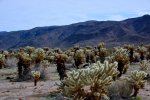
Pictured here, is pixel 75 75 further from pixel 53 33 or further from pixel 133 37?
pixel 53 33

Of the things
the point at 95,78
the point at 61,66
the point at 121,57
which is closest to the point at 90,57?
the point at 61,66

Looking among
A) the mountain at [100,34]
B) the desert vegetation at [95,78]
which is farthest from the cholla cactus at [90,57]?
the mountain at [100,34]

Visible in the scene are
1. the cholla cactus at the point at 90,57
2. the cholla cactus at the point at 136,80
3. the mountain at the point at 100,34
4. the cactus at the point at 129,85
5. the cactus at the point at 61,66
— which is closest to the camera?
the cactus at the point at 129,85

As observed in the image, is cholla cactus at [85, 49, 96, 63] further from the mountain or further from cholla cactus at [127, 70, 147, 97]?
the mountain

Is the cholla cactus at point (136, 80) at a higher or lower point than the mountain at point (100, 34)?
lower

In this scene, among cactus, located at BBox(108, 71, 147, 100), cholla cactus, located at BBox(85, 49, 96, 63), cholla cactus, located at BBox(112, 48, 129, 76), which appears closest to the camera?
cactus, located at BBox(108, 71, 147, 100)

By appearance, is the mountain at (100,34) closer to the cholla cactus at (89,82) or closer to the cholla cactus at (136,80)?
the cholla cactus at (136,80)

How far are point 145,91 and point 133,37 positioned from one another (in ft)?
418

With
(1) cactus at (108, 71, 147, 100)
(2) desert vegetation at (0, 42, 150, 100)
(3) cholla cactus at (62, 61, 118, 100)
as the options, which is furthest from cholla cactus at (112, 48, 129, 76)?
(3) cholla cactus at (62, 61, 118, 100)

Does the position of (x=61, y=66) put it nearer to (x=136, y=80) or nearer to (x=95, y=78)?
(x=136, y=80)

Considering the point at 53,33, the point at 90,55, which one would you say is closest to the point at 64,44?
the point at 53,33

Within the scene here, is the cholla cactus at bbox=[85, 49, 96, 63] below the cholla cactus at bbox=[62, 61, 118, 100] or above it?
below

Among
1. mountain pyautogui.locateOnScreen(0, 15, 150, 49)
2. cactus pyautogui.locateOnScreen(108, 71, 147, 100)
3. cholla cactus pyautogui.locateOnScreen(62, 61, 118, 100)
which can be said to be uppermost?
mountain pyautogui.locateOnScreen(0, 15, 150, 49)

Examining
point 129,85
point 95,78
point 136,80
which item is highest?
point 95,78
